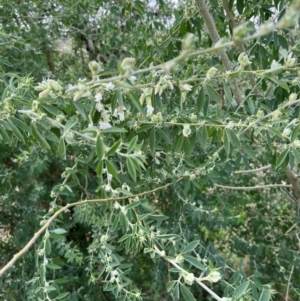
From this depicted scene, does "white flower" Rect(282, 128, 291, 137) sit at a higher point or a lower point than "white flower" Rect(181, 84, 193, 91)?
lower

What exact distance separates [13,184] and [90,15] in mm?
933

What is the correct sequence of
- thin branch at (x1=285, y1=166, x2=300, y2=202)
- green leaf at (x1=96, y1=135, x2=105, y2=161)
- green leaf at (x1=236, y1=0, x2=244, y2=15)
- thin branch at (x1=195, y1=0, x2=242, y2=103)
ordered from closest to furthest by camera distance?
1. green leaf at (x1=96, y1=135, x2=105, y2=161)
2. thin branch at (x1=195, y1=0, x2=242, y2=103)
3. green leaf at (x1=236, y1=0, x2=244, y2=15)
4. thin branch at (x1=285, y1=166, x2=300, y2=202)

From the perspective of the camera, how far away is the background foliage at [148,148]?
30.9 inches

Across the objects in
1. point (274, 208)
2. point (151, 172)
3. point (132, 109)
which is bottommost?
point (274, 208)

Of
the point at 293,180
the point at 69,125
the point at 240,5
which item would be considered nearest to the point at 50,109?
the point at 69,125

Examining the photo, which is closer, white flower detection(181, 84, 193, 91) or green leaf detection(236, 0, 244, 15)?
white flower detection(181, 84, 193, 91)

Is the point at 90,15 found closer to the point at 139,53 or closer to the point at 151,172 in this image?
the point at 139,53

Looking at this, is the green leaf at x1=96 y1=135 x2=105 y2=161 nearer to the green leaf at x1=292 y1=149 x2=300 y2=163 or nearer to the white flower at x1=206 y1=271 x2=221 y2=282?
the white flower at x1=206 y1=271 x2=221 y2=282

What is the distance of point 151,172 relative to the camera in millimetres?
1182

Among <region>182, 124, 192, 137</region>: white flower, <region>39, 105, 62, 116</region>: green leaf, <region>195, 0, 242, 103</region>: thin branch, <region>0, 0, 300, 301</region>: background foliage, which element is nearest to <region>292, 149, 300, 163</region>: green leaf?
<region>0, 0, 300, 301</region>: background foliage

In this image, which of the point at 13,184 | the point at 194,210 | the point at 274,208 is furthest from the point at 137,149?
the point at 274,208

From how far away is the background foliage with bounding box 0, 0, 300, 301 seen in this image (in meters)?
0.79

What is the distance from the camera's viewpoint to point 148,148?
3.40 ft

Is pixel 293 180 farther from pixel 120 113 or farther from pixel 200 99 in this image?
pixel 120 113
